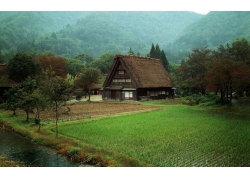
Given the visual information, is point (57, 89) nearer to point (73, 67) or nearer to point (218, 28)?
point (218, 28)

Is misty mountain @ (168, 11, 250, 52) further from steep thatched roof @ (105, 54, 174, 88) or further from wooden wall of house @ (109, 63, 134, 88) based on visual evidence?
wooden wall of house @ (109, 63, 134, 88)

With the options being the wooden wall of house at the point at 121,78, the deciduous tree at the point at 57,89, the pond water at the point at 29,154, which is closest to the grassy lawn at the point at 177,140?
the pond water at the point at 29,154

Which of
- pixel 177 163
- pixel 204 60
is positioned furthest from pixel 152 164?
pixel 204 60

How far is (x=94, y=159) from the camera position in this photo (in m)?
8.40

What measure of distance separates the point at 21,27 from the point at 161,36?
1266 centimetres

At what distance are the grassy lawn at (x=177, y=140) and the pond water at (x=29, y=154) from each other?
57.2 inches

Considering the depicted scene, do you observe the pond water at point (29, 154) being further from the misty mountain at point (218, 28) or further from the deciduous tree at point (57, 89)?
the misty mountain at point (218, 28)

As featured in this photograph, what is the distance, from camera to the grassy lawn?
7.59 m

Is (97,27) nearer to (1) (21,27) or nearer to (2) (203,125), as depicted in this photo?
(1) (21,27)

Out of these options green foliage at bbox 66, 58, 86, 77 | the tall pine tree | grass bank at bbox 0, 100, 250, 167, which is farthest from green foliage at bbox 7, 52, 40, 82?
the tall pine tree

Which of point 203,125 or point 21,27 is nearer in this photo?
point 203,125

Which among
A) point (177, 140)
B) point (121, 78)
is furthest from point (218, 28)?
point (121, 78)

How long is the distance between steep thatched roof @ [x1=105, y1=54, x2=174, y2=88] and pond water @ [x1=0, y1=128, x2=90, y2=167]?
16780 mm

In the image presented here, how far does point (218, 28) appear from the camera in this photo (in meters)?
12.9
